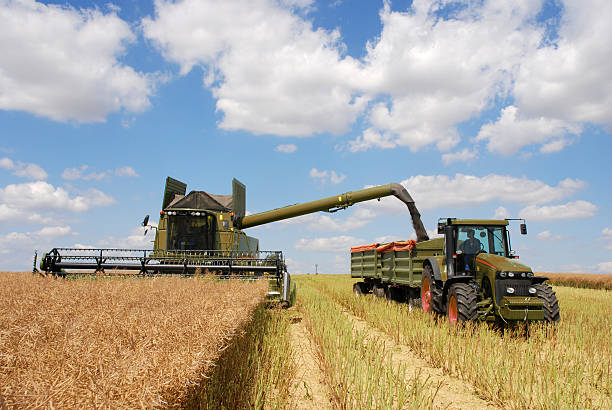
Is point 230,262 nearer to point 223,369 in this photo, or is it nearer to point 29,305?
point 29,305

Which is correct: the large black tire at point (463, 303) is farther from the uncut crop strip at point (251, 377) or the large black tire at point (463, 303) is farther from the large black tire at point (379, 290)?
the large black tire at point (379, 290)

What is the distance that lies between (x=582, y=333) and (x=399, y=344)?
3.09 metres

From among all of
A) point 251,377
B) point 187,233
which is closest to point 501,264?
point 251,377

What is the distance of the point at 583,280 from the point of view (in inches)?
1043

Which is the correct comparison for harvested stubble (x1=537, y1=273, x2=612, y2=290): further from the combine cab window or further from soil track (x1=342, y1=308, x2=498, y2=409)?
soil track (x1=342, y1=308, x2=498, y2=409)

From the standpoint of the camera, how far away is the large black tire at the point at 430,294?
8.55 m

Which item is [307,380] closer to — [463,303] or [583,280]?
[463,303]

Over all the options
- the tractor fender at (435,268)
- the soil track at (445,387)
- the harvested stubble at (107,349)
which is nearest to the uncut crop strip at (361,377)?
the soil track at (445,387)

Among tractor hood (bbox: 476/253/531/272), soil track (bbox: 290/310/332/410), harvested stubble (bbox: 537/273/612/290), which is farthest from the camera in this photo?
harvested stubble (bbox: 537/273/612/290)

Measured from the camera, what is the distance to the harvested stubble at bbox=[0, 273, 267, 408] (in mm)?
2355

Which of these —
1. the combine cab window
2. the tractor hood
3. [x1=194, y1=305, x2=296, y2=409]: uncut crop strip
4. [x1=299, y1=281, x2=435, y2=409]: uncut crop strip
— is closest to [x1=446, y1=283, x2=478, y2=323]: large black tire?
the tractor hood

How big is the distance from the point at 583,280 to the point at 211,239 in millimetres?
24224

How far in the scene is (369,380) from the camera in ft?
14.9

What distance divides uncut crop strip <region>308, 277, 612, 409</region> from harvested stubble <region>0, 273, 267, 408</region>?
285 cm
